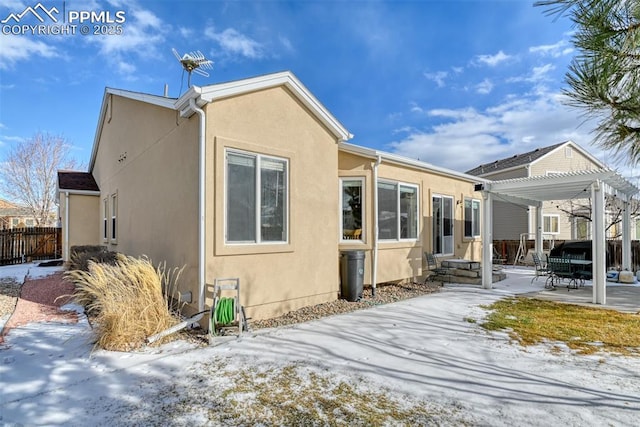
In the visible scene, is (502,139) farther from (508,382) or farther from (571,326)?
(508,382)

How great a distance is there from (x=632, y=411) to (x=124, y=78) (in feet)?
47.4

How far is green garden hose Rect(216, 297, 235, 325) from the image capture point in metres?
5.27

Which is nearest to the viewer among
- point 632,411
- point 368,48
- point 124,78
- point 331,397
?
point 632,411

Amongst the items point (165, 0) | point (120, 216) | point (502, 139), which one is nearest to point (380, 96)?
point (502, 139)

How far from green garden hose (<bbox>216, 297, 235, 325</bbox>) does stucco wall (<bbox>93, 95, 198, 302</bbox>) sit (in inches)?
24.8

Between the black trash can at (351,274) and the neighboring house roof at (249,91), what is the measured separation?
9.48 ft

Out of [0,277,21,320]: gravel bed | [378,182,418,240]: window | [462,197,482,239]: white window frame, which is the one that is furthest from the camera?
[462,197,482,239]: white window frame

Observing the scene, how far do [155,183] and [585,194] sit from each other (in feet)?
44.5

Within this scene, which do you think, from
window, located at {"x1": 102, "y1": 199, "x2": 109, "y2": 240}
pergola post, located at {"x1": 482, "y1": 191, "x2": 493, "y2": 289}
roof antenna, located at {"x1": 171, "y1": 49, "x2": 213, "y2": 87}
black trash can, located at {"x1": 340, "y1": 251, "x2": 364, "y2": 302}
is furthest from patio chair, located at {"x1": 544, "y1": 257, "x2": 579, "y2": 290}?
window, located at {"x1": 102, "y1": 199, "x2": 109, "y2": 240}

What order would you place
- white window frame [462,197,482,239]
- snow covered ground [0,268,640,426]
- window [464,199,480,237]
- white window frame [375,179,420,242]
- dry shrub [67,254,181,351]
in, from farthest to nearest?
window [464,199,480,237] < white window frame [462,197,482,239] < white window frame [375,179,420,242] < dry shrub [67,254,181,351] < snow covered ground [0,268,640,426]

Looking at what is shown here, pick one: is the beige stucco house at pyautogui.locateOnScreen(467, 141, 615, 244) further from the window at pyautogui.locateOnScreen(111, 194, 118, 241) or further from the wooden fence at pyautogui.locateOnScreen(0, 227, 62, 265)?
the wooden fence at pyautogui.locateOnScreen(0, 227, 62, 265)

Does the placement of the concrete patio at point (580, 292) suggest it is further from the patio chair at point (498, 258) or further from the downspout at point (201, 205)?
the downspout at point (201, 205)

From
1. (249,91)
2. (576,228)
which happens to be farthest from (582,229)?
(249,91)

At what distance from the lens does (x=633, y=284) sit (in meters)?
10.8
